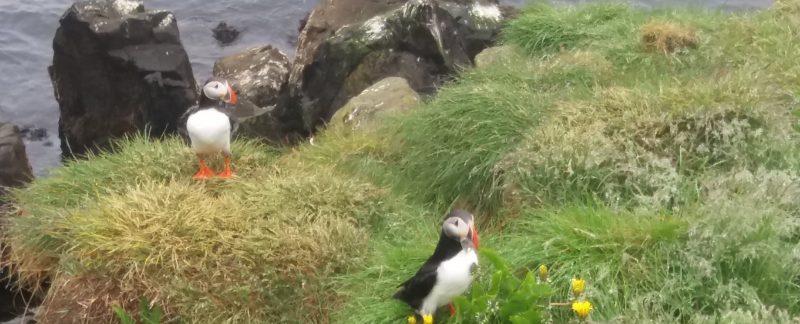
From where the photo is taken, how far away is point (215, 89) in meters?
5.75

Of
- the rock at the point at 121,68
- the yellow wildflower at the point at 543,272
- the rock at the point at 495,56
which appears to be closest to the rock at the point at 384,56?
the rock at the point at 495,56

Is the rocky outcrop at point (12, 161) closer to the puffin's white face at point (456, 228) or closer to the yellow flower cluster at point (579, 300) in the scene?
the puffin's white face at point (456, 228)

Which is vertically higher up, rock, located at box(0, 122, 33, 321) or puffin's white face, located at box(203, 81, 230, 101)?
puffin's white face, located at box(203, 81, 230, 101)

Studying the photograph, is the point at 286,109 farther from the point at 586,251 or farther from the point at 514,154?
the point at 586,251

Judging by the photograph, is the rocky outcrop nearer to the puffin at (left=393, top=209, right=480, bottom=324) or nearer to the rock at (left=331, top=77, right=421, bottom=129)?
the rock at (left=331, top=77, right=421, bottom=129)

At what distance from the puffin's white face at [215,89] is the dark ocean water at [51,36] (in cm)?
582

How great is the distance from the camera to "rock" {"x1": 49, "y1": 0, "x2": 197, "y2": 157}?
952cm

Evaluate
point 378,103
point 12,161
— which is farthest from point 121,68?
point 378,103

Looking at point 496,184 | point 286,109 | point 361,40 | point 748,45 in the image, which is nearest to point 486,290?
point 496,184

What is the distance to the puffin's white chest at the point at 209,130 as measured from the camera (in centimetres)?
566

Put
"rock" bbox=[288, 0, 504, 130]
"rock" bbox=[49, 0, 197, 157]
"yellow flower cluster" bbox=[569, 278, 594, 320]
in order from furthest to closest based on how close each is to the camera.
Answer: "rock" bbox=[49, 0, 197, 157], "rock" bbox=[288, 0, 504, 130], "yellow flower cluster" bbox=[569, 278, 594, 320]

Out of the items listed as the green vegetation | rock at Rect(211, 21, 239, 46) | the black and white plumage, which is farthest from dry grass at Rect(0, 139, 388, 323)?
rock at Rect(211, 21, 239, 46)

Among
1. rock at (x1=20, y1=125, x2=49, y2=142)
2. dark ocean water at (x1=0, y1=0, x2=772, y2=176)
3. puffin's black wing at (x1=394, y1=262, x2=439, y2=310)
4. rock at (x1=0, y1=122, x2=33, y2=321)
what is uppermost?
puffin's black wing at (x1=394, y1=262, x2=439, y2=310)

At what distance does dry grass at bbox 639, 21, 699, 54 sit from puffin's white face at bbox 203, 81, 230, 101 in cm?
334
